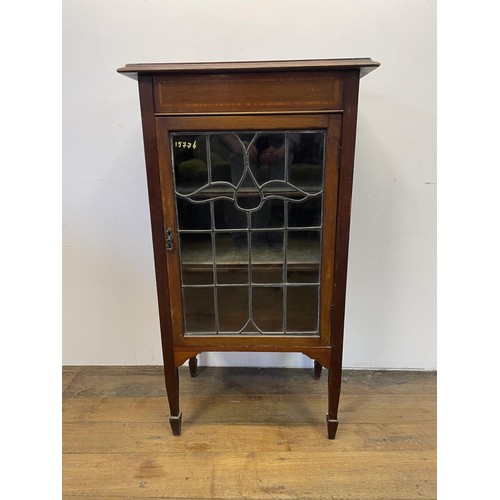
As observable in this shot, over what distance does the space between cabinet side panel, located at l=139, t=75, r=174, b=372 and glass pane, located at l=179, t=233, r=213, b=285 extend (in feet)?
0.18

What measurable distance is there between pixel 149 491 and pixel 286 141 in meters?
1.00

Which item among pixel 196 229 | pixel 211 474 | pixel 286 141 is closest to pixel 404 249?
pixel 286 141

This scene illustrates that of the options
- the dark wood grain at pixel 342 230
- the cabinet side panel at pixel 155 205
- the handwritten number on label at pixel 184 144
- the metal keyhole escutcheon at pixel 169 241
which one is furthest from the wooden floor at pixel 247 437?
the handwritten number on label at pixel 184 144

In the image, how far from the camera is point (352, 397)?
149 cm

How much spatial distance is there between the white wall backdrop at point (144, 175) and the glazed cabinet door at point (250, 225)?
0.43 m

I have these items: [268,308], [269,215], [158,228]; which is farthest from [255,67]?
[268,308]

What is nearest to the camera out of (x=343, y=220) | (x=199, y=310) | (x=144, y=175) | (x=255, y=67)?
(x=255, y=67)

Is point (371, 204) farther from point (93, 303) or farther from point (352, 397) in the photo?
point (93, 303)

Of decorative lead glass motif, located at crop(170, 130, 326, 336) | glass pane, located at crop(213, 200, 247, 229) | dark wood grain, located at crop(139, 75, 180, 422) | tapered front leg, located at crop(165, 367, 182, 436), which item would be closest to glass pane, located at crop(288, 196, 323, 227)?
decorative lead glass motif, located at crop(170, 130, 326, 336)

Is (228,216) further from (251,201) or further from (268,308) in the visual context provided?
(268,308)

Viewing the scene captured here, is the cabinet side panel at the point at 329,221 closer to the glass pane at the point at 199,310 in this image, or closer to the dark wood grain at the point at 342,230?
the dark wood grain at the point at 342,230

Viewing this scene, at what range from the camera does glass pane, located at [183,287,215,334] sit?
1.21 m

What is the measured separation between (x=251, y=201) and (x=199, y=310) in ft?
1.18

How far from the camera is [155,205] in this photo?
1120 mm
